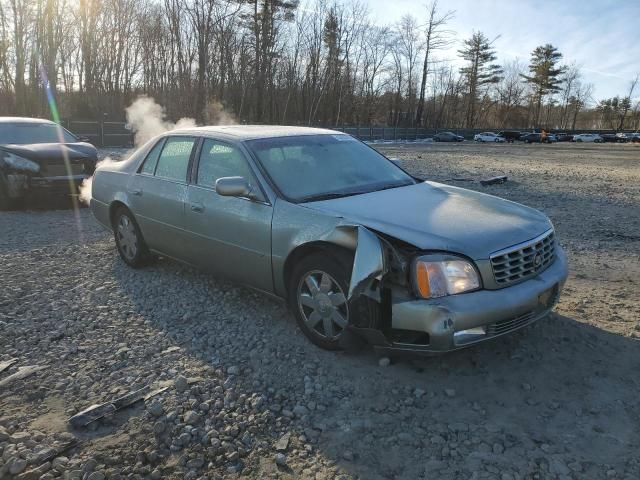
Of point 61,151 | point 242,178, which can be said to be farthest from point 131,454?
point 61,151

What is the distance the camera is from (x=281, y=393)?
10.0 feet

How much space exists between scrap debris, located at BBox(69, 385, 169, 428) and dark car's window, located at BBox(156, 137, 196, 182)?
2.13m

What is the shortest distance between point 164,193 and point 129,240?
0.99 m

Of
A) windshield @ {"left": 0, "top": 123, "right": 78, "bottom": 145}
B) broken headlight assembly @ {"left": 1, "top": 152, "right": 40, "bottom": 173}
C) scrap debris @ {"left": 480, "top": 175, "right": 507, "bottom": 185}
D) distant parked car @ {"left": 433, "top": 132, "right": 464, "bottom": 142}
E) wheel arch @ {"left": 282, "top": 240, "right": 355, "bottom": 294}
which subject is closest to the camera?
wheel arch @ {"left": 282, "top": 240, "right": 355, "bottom": 294}

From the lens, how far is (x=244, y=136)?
4.28 metres

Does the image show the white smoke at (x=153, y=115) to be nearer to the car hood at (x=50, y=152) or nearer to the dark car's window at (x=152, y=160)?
the car hood at (x=50, y=152)

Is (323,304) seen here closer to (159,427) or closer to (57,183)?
(159,427)

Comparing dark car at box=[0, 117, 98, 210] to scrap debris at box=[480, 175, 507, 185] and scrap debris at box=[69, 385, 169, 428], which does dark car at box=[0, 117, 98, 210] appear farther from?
scrap debris at box=[480, 175, 507, 185]

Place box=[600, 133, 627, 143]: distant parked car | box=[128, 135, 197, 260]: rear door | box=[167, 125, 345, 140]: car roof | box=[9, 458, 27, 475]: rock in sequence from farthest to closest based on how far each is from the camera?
box=[600, 133, 627, 143]: distant parked car
box=[128, 135, 197, 260]: rear door
box=[167, 125, 345, 140]: car roof
box=[9, 458, 27, 475]: rock

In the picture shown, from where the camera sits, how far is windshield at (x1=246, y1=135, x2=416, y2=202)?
3.89m

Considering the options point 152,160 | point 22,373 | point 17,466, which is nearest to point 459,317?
point 17,466

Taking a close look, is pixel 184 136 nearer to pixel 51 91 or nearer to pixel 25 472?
pixel 25 472

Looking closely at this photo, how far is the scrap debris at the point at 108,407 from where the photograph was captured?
9.03 feet

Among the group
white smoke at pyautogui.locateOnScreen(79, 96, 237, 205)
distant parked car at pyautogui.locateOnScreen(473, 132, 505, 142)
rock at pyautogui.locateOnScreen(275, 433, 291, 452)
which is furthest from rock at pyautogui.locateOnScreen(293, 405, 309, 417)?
distant parked car at pyautogui.locateOnScreen(473, 132, 505, 142)
